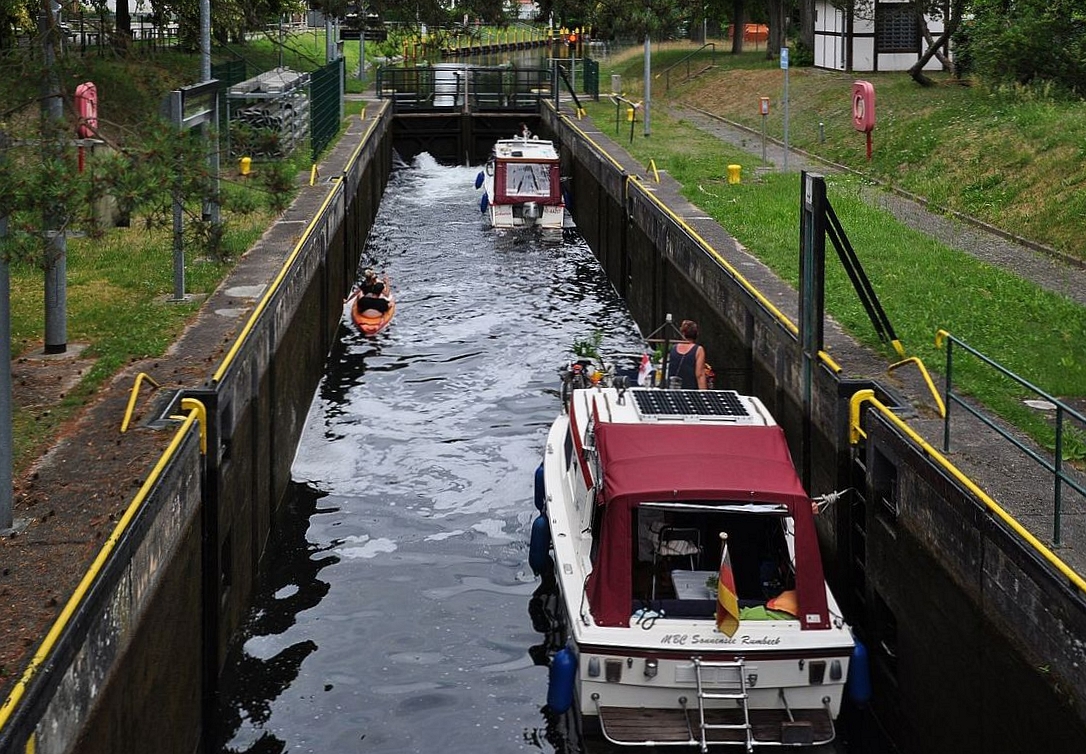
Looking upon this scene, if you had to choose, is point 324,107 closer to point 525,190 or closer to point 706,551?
point 525,190

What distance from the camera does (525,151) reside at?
41375 millimetres

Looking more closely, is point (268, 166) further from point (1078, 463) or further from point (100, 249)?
point (100, 249)

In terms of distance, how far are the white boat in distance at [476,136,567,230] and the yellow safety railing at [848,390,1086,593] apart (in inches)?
1022

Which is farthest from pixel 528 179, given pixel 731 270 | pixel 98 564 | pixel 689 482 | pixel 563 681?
pixel 98 564

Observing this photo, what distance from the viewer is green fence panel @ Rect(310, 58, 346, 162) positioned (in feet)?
129

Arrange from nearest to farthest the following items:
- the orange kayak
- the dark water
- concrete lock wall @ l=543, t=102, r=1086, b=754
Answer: concrete lock wall @ l=543, t=102, r=1086, b=754, the dark water, the orange kayak

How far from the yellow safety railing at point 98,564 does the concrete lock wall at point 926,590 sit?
20.4 feet

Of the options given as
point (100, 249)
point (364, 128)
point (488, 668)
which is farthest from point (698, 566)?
point (364, 128)

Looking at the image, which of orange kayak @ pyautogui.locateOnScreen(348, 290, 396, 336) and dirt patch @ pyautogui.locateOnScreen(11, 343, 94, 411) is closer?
dirt patch @ pyautogui.locateOnScreen(11, 343, 94, 411)

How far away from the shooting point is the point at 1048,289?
71.4 ft

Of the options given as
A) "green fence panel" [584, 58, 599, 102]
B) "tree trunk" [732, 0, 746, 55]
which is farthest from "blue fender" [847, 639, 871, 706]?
"tree trunk" [732, 0, 746, 55]

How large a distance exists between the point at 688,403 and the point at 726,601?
9.62 feet

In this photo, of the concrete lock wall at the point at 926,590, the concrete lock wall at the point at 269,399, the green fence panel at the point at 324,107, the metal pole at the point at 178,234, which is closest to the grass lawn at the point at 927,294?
the concrete lock wall at the point at 926,590

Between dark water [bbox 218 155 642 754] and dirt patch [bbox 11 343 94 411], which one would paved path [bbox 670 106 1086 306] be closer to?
dark water [bbox 218 155 642 754]
